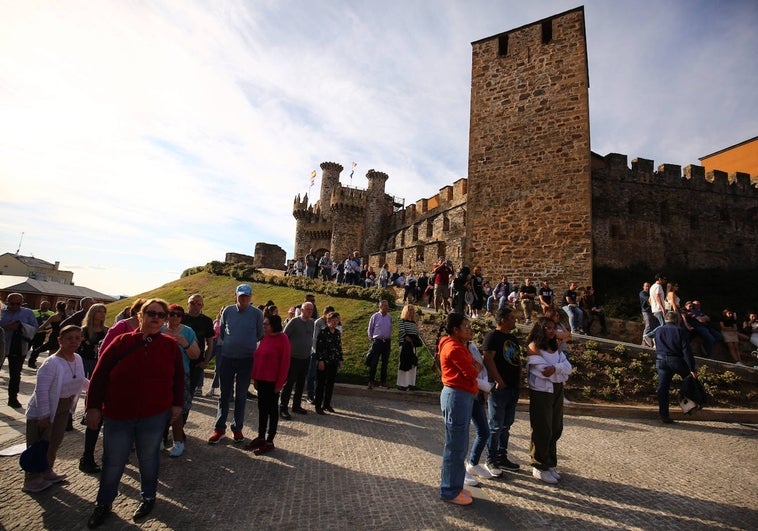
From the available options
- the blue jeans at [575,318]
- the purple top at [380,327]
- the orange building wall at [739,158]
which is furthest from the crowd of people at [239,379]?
the orange building wall at [739,158]

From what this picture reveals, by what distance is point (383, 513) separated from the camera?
3.43m

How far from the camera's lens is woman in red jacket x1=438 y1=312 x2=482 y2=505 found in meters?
3.69

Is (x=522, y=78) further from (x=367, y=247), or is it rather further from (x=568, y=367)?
(x=367, y=247)

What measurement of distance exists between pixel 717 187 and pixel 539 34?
61.4 ft

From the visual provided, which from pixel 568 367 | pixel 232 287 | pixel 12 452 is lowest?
pixel 12 452

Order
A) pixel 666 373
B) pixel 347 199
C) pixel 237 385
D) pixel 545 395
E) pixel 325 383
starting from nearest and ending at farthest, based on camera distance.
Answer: pixel 545 395
pixel 237 385
pixel 666 373
pixel 325 383
pixel 347 199

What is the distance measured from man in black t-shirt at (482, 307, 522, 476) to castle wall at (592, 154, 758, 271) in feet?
68.3

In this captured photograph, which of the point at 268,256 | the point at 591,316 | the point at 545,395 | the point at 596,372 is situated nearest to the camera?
the point at 545,395

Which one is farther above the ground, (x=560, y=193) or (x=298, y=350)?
(x=560, y=193)

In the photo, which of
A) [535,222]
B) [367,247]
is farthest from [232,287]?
[367,247]

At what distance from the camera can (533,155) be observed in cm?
1588

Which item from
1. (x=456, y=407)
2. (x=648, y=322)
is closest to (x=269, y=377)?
(x=456, y=407)

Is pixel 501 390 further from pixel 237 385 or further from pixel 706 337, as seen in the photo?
pixel 706 337

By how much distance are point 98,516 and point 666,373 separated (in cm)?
839
